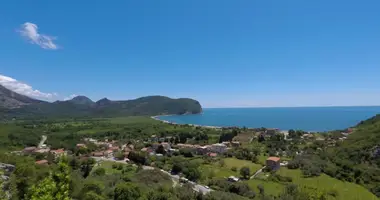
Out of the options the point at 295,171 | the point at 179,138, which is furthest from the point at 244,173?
the point at 179,138

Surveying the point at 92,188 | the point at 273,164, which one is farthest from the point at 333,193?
the point at 92,188

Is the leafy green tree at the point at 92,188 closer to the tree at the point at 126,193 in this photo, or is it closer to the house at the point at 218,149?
the tree at the point at 126,193

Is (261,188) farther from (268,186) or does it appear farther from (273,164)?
(273,164)

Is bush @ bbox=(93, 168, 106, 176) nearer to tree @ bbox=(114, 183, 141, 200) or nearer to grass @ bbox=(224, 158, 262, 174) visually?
tree @ bbox=(114, 183, 141, 200)

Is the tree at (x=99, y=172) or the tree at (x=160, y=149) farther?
the tree at (x=160, y=149)

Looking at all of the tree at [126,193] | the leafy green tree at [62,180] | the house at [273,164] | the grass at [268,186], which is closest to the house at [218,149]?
the house at [273,164]

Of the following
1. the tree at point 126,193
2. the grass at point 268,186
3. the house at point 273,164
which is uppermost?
the tree at point 126,193

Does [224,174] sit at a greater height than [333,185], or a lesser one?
greater

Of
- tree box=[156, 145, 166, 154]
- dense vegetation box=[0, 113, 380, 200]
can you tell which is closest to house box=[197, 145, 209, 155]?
dense vegetation box=[0, 113, 380, 200]
